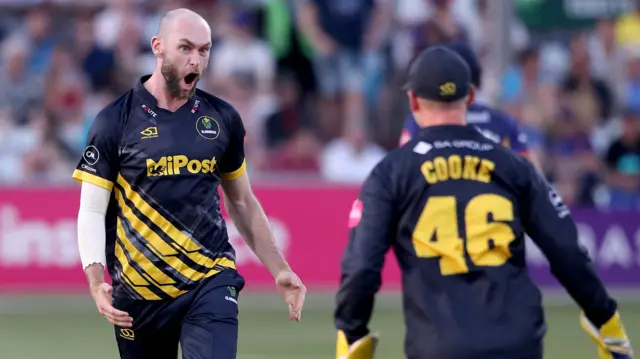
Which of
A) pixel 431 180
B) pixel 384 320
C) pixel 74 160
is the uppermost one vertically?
pixel 431 180

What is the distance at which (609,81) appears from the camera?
16828 millimetres

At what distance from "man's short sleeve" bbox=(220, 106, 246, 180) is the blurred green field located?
14.7ft

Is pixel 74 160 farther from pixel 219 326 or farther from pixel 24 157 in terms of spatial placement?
pixel 219 326

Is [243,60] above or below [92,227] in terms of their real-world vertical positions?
above

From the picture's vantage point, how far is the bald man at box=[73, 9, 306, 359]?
Answer: 6.26 m

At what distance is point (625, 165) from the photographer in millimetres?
15898

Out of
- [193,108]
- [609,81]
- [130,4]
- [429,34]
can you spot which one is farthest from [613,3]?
[193,108]

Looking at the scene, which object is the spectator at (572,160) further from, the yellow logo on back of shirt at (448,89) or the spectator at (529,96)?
the yellow logo on back of shirt at (448,89)

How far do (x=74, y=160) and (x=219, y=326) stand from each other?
940cm

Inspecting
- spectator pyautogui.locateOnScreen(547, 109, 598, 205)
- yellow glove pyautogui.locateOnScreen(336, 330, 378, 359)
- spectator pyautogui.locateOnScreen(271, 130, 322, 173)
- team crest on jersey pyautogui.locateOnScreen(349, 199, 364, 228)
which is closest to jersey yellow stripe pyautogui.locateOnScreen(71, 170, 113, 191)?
team crest on jersey pyautogui.locateOnScreen(349, 199, 364, 228)

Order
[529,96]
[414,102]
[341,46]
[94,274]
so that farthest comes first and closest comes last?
1. [529,96]
2. [341,46]
3. [94,274]
4. [414,102]

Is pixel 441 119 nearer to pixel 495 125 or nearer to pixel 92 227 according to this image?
pixel 92 227

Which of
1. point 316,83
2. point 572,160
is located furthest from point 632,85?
point 316,83

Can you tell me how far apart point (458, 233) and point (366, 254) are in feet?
1.22
